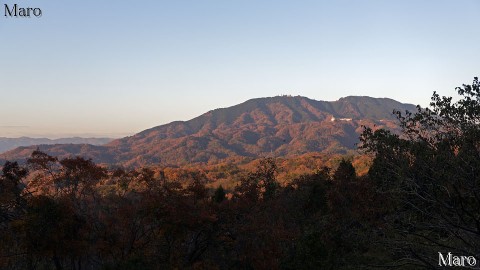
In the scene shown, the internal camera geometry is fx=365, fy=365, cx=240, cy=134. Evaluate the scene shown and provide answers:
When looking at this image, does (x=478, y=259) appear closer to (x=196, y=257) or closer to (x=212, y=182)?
(x=196, y=257)

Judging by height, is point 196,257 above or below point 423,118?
below

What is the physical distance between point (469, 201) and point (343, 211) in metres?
11.0

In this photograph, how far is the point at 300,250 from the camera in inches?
533

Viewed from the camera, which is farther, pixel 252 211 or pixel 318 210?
pixel 318 210

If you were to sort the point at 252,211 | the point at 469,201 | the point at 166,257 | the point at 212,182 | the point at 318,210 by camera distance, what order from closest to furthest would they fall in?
the point at 469,201 → the point at 166,257 → the point at 252,211 → the point at 318,210 → the point at 212,182

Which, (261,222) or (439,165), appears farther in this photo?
(261,222)

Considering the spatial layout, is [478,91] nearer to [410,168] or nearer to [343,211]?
[410,168]

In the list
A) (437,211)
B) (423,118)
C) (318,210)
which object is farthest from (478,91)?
(318,210)

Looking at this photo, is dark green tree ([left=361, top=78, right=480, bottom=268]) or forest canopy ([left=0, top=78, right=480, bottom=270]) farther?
forest canopy ([left=0, top=78, right=480, bottom=270])

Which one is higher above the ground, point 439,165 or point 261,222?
point 439,165

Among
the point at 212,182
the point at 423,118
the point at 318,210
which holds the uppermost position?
the point at 423,118

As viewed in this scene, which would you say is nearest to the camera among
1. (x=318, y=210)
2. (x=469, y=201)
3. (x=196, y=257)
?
(x=469, y=201)

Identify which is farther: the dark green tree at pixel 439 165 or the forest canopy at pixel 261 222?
the forest canopy at pixel 261 222

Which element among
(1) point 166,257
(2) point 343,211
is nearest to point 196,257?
(1) point 166,257
